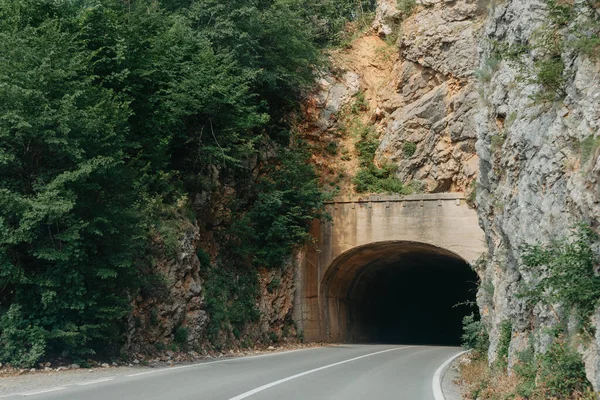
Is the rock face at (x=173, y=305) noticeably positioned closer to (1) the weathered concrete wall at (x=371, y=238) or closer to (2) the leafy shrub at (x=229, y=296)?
(2) the leafy shrub at (x=229, y=296)

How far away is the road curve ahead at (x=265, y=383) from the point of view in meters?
8.64

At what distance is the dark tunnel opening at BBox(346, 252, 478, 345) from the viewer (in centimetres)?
3023

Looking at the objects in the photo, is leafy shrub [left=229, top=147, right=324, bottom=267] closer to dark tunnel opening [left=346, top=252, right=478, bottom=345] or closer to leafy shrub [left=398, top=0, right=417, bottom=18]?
dark tunnel opening [left=346, top=252, right=478, bottom=345]

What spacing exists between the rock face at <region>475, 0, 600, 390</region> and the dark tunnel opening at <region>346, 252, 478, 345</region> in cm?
1238

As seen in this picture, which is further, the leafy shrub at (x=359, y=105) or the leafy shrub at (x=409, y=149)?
the leafy shrub at (x=359, y=105)

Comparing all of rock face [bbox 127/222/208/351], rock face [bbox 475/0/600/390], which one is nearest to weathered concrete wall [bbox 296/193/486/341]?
rock face [bbox 475/0/600/390]

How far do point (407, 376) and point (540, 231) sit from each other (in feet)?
15.3

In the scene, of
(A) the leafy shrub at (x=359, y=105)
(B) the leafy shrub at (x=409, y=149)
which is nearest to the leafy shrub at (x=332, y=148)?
(A) the leafy shrub at (x=359, y=105)

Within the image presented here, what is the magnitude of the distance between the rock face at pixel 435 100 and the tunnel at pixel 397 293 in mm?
3583

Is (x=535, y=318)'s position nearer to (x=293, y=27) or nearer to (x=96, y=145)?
(x=96, y=145)

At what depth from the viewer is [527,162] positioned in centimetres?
1162

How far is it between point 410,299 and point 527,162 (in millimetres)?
28402

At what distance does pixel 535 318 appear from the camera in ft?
34.2

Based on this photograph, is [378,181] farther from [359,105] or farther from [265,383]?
[265,383]
